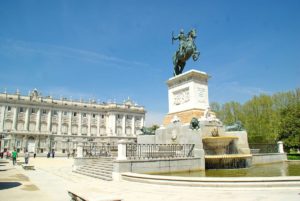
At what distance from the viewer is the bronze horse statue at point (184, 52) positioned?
23.5 m

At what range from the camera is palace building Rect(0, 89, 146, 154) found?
94000 millimetres

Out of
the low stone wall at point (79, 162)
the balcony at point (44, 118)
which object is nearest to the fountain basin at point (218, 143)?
the low stone wall at point (79, 162)

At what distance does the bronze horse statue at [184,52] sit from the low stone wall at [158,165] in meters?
10.3

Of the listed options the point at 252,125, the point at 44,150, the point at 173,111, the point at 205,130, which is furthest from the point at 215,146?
the point at 44,150

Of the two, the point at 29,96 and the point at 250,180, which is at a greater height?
the point at 29,96

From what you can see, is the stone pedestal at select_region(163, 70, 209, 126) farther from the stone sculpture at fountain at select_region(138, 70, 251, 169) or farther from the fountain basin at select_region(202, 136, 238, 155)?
the fountain basin at select_region(202, 136, 238, 155)

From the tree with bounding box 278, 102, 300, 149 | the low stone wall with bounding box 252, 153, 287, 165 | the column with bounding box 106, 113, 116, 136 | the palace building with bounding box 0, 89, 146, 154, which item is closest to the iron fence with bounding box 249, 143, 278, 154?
the low stone wall with bounding box 252, 153, 287, 165

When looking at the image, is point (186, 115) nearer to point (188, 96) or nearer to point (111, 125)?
point (188, 96)

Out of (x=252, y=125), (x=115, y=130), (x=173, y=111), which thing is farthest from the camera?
(x=115, y=130)

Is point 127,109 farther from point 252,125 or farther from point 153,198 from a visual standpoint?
point 153,198

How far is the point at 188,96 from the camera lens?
72.2ft

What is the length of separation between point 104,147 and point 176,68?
32.2ft

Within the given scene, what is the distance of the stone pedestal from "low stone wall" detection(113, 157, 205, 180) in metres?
Result: 4.85

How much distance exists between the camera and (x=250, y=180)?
32.6 feet
